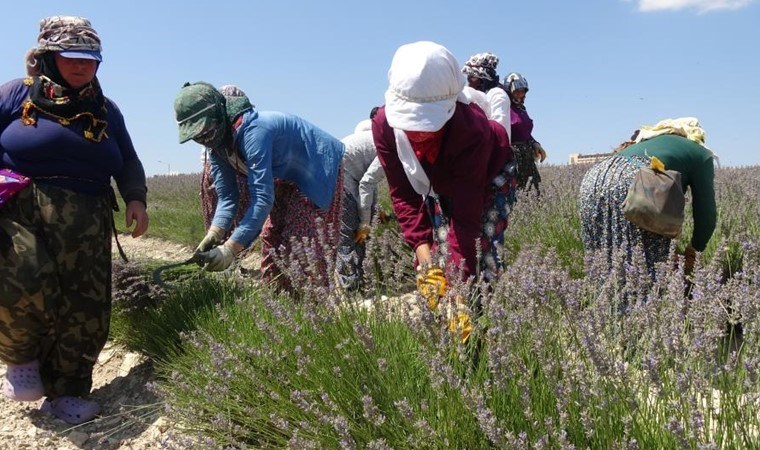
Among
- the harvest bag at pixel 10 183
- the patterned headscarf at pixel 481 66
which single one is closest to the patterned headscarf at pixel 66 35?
the harvest bag at pixel 10 183

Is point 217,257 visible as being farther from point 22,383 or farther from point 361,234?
point 361,234

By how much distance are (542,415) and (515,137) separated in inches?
150

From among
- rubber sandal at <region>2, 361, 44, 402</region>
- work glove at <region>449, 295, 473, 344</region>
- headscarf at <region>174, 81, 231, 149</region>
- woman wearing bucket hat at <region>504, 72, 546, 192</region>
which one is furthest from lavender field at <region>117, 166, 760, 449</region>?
woman wearing bucket hat at <region>504, 72, 546, 192</region>

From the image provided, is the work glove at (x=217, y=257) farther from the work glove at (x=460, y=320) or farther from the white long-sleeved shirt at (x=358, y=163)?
the white long-sleeved shirt at (x=358, y=163)

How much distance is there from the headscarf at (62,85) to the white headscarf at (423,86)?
4.45ft

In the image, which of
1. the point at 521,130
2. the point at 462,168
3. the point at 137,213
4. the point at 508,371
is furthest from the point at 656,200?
the point at 521,130

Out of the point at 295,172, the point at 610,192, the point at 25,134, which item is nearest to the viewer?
the point at 25,134

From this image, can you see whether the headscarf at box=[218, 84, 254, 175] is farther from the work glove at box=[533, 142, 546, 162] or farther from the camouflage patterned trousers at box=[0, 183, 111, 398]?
the work glove at box=[533, 142, 546, 162]

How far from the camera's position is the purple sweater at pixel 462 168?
7.39ft

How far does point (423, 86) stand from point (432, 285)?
0.65 m

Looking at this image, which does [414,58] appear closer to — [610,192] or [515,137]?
[610,192]


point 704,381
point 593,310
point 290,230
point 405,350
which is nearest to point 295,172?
point 290,230

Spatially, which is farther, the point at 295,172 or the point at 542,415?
the point at 295,172

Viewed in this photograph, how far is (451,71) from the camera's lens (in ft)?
6.87
